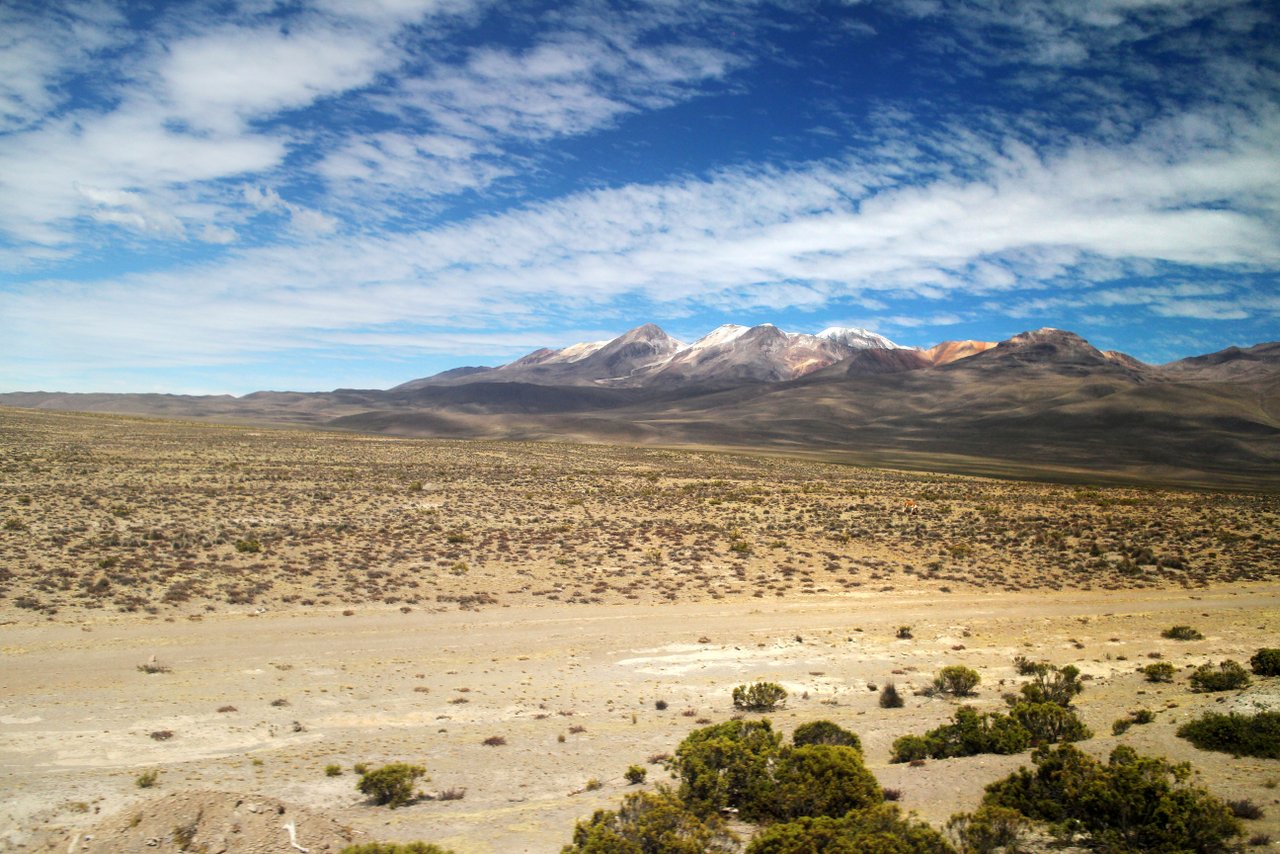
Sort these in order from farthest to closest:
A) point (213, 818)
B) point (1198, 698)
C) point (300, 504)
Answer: point (300, 504), point (1198, 698), point (213, 818)

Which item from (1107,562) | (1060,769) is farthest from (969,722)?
(1107,562)

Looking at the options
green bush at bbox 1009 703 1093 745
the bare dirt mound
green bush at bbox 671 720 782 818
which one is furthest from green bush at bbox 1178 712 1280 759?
the bare dirt mound

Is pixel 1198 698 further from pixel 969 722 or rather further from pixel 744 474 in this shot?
pixel 744 474

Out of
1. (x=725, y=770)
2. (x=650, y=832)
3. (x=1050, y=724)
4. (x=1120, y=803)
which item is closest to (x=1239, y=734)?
(x=1050, y=724)

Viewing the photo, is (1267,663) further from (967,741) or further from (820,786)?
(820,786)

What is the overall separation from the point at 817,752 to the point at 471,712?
7240 millimetres

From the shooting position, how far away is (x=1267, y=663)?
14.7 meters

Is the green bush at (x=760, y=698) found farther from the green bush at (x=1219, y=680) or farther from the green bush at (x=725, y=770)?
the green bush at (x=1219, y=680)

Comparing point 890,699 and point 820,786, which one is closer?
point 820,786

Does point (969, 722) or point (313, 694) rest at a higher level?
point (969, 722)

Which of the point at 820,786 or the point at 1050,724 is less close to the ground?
the point at 820,786

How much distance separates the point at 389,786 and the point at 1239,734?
37.3 feet

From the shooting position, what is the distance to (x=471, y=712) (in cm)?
1349

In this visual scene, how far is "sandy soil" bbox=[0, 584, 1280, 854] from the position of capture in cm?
933
